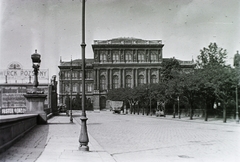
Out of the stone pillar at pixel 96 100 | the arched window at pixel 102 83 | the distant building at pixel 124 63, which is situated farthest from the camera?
the arched window at pixel 102 83

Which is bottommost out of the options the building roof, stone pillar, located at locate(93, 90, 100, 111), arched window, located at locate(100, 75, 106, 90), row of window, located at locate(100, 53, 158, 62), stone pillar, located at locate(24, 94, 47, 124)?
stone pillar, located at locate(93, 90, 100, 111)

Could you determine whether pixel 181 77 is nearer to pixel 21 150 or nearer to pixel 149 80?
pixel 21 150

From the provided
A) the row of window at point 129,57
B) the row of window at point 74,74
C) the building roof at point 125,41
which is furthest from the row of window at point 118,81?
the building roof at point 125,41

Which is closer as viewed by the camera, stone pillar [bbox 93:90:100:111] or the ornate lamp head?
the ornate lamp head

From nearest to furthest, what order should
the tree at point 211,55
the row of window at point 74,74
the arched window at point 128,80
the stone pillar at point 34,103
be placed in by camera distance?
the stone pillar at point 34,103 → the tree at point 211,55 → the arched window at point 128,80 → the row of window at point 74,74

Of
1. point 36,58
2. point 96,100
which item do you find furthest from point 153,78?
point 36,58

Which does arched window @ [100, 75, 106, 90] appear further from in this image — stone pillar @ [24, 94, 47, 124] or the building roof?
stone pillar @ [24, 94, 47, 124]

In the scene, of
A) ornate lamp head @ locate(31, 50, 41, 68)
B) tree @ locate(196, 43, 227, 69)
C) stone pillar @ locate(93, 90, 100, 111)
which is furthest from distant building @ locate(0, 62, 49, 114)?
stone pillar @ locate(93, 90, 100, 111)

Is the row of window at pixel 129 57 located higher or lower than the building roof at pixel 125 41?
lower

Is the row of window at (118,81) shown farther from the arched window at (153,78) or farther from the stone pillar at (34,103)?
the stone pillar at (34,103)

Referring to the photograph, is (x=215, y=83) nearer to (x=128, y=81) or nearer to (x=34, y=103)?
(x=34, y=103)

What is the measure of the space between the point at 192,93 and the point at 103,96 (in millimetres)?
88987

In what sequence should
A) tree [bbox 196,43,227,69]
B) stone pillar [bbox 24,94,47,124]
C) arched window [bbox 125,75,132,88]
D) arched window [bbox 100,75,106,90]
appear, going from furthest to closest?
arched window [bbox 125,75,132,88]
arched window [bbox 100,75,106,90]
tree [bbox 196,43,227,69]
stone pillar [bbox 24,94,47,124]

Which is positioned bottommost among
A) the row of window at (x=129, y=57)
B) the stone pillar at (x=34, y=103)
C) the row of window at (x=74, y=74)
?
the stone pillar at (x=34, y=103)
